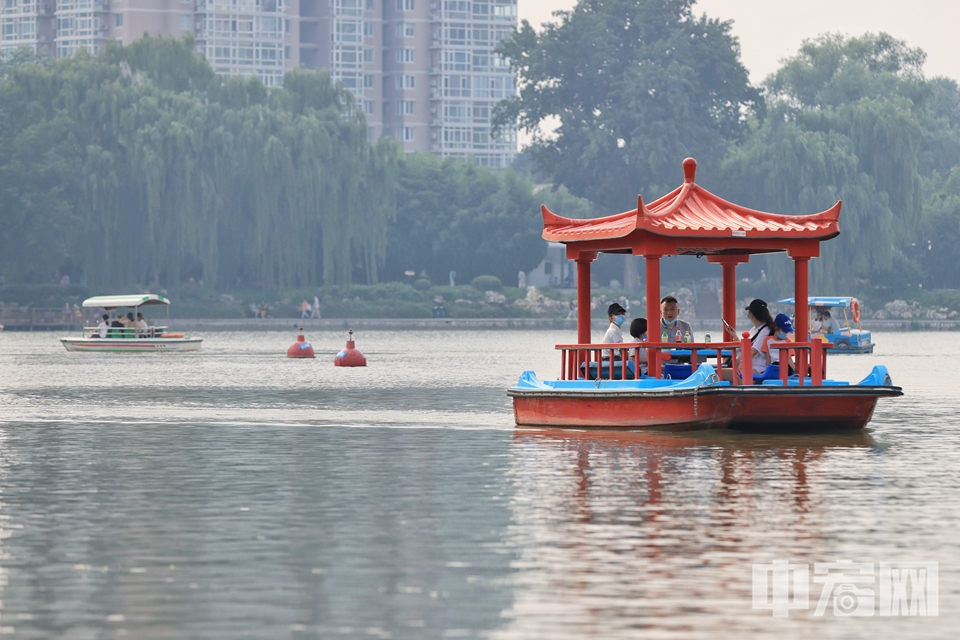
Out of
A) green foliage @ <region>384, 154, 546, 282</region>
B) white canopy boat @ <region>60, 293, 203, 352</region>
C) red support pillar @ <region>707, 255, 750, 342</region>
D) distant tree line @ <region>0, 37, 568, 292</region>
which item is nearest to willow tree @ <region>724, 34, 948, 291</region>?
green foliage @ <region>384, 154, 546, 282</region>

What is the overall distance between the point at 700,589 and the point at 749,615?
790 millimetres

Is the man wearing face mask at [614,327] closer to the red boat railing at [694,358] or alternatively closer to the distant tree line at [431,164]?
the red boat railing at [694,358]

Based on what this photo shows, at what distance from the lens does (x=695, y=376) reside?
2098 centimetres

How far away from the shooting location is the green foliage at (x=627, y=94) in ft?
343

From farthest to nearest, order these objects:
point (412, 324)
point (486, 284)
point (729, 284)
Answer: point (486, 284) < point (412, 324) < point (729, 284)

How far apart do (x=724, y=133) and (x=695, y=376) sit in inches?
3482

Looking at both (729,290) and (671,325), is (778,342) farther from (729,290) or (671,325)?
(729,290)

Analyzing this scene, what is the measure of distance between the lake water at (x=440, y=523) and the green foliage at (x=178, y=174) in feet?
182

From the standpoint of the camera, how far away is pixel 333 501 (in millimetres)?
14766

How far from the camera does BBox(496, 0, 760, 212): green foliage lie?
343 feet

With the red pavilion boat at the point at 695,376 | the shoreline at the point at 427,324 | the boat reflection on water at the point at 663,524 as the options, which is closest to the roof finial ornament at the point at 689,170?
the red pavilion boat at the point at 695,376

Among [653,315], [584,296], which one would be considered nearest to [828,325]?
[584,296]

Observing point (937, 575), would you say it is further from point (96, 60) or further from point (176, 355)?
point (96, 60)

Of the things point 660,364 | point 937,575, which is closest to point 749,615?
→ point 937,575
